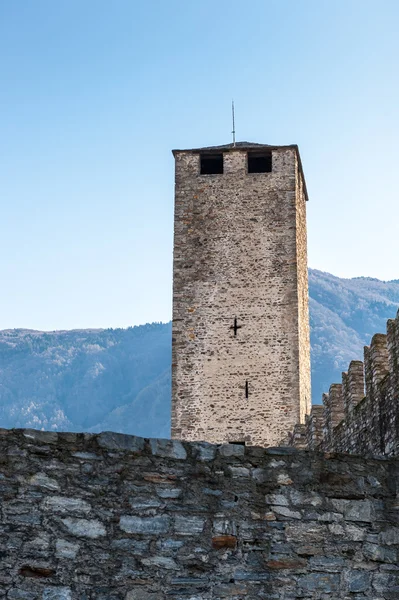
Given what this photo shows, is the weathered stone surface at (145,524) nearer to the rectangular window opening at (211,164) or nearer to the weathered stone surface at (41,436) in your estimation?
the weathered stone surface at (41,436)

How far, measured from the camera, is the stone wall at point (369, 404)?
11.8m

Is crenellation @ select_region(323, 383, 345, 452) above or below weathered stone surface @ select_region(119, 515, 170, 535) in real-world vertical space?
above

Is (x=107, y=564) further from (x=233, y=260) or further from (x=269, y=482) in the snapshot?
(x=233, y=260)

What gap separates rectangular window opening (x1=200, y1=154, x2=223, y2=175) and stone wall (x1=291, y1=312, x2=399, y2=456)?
489 inches

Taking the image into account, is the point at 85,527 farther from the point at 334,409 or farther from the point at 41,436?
the point at 334,409

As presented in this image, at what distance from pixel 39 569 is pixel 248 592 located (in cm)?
107

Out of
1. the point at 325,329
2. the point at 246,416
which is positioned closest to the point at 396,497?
the point at 246,416

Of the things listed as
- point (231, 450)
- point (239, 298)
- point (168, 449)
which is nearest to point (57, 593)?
point (168, 449)

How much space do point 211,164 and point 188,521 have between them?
→ 75.6 feet

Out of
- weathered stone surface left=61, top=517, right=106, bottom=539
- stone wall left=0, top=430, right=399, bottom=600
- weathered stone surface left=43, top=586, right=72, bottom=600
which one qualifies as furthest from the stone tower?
weathered stone surface left=43, top=586, right=72, bottom=600

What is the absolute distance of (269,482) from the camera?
611 centimetres

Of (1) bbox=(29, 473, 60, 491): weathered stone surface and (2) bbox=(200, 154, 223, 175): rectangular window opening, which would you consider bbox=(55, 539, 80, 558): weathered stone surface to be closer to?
(1) bbox=(29, 473, 60, 491): weathered stone surface

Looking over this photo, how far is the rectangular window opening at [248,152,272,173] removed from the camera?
2823 cm

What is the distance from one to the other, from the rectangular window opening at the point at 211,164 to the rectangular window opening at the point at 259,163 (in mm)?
729
